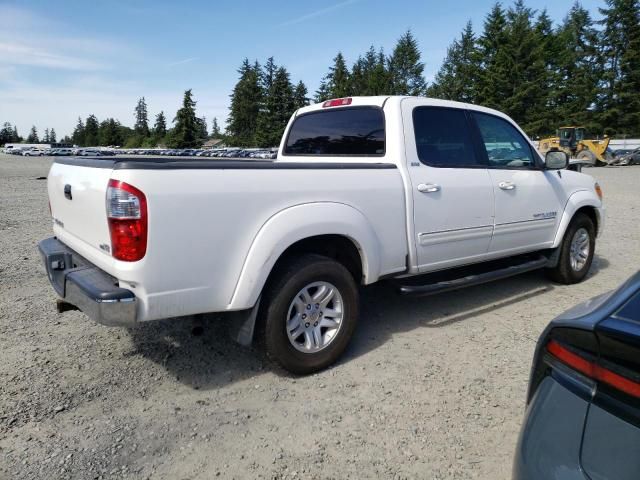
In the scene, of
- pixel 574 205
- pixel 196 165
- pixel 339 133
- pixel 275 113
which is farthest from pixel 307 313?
pixel 275 113

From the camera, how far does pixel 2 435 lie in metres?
2.71

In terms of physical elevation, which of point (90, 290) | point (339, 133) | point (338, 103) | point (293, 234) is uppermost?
point (338, 103)

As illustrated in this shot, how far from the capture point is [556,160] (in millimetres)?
5023

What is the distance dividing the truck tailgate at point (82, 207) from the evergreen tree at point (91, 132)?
13762 centimetres

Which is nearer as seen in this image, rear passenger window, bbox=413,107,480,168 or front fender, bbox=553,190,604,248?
rear passenger window, bbox=413,107,480,168

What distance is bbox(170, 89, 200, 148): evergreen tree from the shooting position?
79.8 metres

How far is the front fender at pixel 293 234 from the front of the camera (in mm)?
3002

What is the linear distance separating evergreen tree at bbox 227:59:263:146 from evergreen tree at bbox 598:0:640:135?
52.2 metres

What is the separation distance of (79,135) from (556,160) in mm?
155982

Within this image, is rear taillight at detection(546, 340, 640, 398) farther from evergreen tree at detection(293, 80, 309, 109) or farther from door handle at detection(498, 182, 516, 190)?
evergreen tree at detection(293, 80, 309, 109)

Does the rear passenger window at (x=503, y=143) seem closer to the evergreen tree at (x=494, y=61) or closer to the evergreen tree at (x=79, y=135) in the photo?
the evergreen tree at (x=494, y=61)

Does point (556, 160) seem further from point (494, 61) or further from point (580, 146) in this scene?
point (494, 61)

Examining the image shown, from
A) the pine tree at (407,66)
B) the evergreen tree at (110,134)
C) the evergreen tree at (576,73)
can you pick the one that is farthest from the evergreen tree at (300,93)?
the evergreen tree at (110,134)

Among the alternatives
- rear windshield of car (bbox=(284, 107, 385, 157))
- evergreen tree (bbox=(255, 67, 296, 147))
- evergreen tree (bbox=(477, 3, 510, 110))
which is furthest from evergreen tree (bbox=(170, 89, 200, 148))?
rear windshield of car (bbox=(284, 107, 385, 157))
